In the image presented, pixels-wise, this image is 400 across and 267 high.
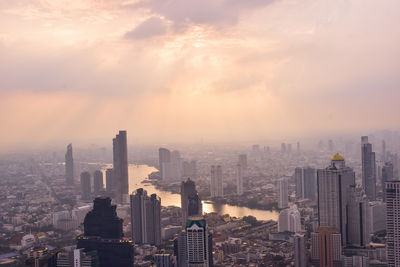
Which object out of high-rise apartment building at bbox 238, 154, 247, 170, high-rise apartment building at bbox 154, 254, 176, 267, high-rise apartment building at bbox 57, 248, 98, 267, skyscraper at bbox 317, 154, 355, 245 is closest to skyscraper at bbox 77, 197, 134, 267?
high-rise apartment building at bbox 154, 254, 176, 267

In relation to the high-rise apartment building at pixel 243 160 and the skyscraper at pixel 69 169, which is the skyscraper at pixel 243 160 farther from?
the skyscraper at pixel 69 169

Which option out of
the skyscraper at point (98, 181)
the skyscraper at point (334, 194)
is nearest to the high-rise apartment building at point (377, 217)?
the skyscraper at point (334, 194)

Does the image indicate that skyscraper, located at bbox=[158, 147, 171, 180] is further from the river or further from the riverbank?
the river

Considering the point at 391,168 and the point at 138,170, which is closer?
the point at 391,168

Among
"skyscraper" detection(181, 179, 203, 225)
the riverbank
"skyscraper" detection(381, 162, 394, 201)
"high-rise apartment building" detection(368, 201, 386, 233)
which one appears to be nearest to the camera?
"high-rise apartment building" detection(368, 201, 386, 233)

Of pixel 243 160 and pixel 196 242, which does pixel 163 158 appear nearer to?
pixel 243 160

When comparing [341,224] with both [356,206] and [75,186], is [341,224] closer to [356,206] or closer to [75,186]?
[356,206]

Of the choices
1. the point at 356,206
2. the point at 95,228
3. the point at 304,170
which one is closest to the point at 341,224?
the point at 356,206
